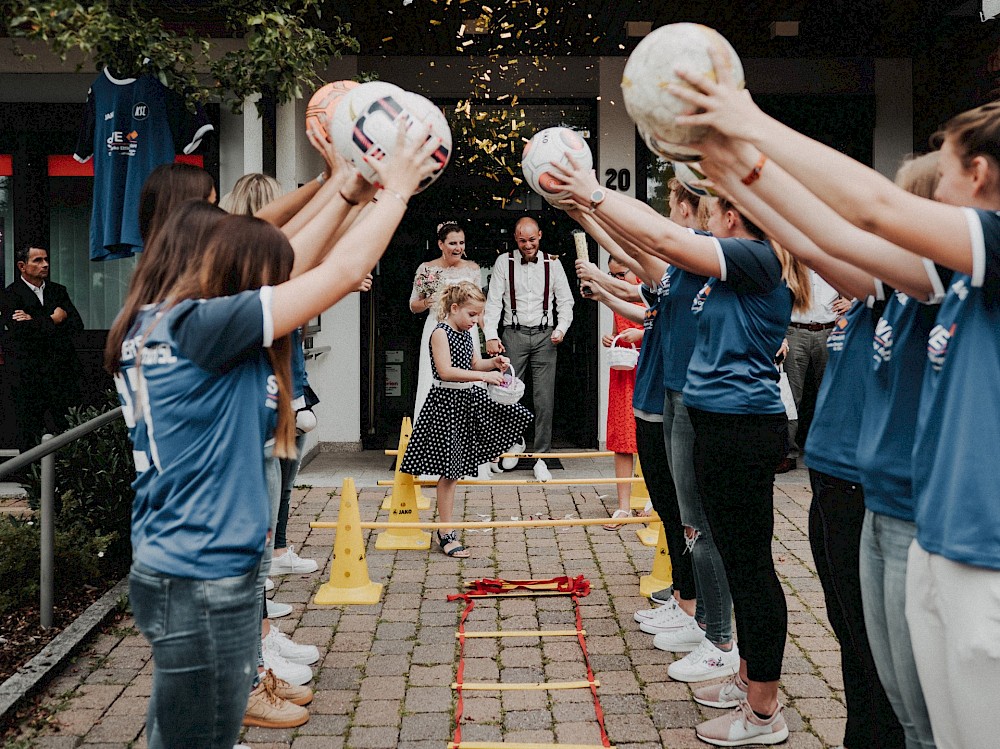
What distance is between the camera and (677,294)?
14.1 feet

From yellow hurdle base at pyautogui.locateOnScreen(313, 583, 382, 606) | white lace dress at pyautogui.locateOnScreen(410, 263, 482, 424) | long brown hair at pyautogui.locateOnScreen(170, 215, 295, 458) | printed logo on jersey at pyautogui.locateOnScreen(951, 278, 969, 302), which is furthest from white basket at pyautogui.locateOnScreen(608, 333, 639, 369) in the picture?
printed logo on jersey at pyautogui.locateOnScreen(951, 278, 969, 302)

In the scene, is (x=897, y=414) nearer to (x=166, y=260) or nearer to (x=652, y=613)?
(x=166, y=260)

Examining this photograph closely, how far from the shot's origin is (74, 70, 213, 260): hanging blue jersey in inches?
234

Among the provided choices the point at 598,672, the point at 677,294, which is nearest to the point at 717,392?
the point at 677,294

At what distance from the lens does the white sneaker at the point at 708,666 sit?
14.0ft

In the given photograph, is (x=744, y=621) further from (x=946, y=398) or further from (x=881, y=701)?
(x=946, y=398)

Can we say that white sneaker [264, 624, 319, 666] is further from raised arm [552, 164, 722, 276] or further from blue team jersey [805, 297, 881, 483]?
blue team jersey [805, 297, 881, 483]

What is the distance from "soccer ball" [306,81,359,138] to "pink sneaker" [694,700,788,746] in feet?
8.48

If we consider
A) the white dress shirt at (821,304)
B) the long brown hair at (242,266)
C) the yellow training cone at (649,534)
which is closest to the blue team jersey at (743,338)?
the long brown hair at (242,266)

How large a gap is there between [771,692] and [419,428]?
3.14 meters

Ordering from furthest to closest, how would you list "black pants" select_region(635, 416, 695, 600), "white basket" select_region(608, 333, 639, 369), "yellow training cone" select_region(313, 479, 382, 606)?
1. "white basket" select_region(608, 333, 639, 369)
2. "yellow training cone" select_region(313, 479, 382, 606)
3. "black pants" select_region(635, 416, 695, 600)

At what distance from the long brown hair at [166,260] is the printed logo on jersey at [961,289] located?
1703 mm

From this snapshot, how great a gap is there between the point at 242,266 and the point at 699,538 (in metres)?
2.49

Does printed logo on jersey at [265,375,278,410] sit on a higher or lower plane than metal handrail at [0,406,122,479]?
higher
